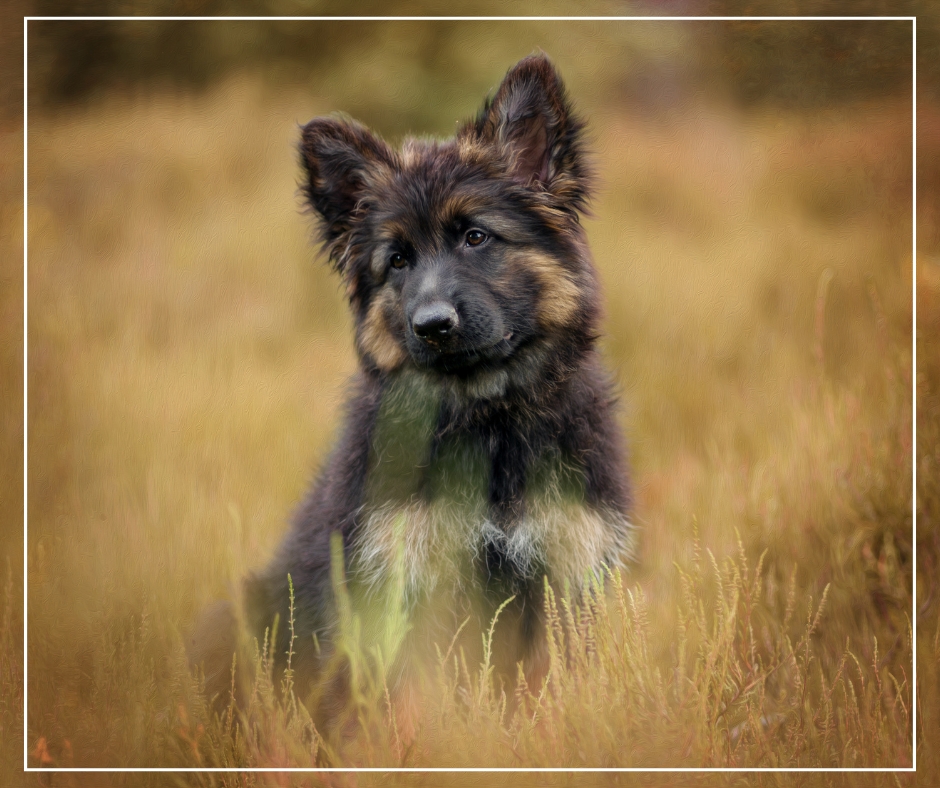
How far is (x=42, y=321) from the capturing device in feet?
11.3

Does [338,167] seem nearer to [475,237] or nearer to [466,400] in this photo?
[475,237]

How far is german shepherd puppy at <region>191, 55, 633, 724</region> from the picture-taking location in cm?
329

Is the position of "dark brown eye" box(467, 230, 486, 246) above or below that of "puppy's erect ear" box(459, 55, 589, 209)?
below

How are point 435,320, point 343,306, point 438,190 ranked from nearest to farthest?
point 435,320
point 438,190
point 343,306

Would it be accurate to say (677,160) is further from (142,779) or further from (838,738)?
(142,779)

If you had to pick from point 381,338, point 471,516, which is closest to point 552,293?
point 381,338

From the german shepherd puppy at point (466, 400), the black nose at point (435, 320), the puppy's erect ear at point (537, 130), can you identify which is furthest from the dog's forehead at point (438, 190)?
the black nose at point (435, 320)

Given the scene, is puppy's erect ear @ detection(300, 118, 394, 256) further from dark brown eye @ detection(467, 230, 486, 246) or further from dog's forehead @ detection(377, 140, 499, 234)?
dark brown eye @ detection(467, 230, 486, 246)

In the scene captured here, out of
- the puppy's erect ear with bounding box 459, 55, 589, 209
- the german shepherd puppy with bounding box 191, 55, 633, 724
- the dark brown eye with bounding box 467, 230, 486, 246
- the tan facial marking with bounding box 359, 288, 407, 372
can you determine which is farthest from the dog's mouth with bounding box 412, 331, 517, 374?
the puppy's erect ear with bounding box 459, 55, 589, 209

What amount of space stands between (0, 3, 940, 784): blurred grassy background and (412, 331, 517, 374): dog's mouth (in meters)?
0.57

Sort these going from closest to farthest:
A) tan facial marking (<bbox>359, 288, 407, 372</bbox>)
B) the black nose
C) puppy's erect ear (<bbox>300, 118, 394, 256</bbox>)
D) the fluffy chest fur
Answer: the black nose → the fluffy chest fur → puppy's erect ear (<bbox>300, 118, 394, 256</bbox>) → tan facial marking (<bbox>359, 288, 407, 372</bbox>)

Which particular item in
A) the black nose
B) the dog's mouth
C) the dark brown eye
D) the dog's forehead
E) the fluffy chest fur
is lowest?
the fluffy chest fur

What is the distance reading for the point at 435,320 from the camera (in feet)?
10.3

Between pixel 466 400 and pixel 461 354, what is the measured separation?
30 cm
